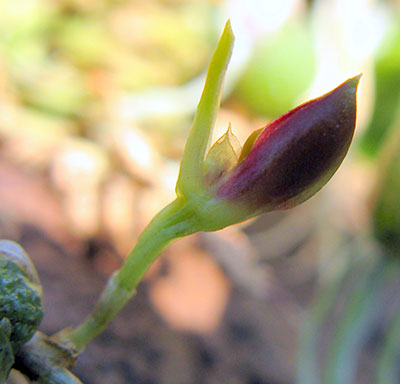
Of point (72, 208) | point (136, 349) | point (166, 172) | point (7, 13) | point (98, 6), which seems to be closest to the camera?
point (136, 349)

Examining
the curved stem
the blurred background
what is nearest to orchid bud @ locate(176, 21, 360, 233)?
the blurred background

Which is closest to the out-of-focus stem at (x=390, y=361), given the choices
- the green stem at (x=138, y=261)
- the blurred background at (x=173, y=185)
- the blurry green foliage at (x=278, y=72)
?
the blurred background at (x=173, y=185)

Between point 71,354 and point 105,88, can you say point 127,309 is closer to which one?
point 71,354

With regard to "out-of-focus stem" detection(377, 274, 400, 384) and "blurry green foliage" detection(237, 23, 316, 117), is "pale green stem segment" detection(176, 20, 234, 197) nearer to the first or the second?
"out-of-focus stem" detection(377, 274, 400, 384)

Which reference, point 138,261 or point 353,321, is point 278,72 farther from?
point 138,261

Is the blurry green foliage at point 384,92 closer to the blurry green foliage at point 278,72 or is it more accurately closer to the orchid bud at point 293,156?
the blurry green foliage at point 278,72

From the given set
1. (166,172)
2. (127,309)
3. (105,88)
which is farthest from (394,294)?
(105,88)
